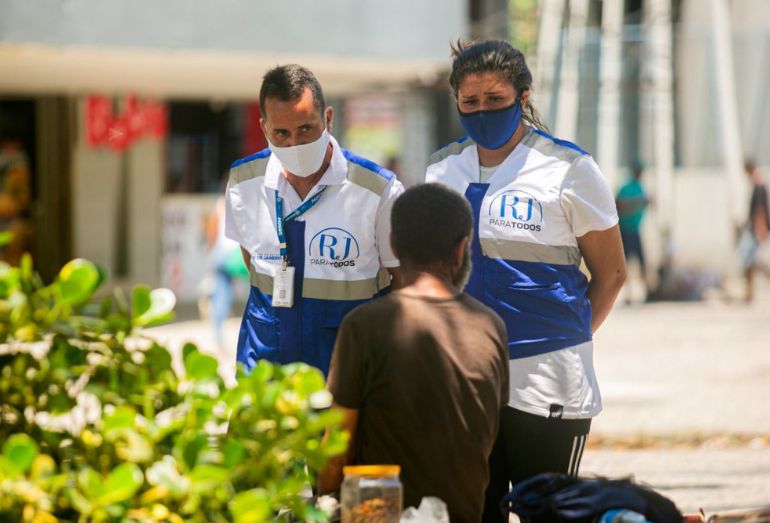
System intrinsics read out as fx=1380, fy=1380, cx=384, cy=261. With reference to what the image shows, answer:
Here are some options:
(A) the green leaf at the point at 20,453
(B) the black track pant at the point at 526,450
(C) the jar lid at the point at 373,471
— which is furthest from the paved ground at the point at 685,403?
(A) the green leaf at the point at 20,453

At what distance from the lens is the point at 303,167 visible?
4.21 meters

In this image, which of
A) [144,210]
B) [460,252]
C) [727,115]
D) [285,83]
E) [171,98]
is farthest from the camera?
[727,115]

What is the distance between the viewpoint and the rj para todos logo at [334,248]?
13.6 feet

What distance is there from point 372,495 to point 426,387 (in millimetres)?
324

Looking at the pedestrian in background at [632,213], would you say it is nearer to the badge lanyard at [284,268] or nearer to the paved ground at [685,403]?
the paved ground at [685,403]

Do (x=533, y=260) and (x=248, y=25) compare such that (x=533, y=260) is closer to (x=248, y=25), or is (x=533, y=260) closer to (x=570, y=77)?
(x=248, y=25)

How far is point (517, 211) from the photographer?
13.5 feet

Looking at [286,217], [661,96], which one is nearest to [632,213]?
[661,96]

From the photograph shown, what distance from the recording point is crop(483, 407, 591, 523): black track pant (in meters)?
4.14

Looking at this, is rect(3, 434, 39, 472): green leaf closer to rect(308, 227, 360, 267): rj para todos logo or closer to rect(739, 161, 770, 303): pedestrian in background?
rect(308, 227, 360, 267): rj para todos logo

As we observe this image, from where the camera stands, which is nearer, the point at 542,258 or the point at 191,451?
the point at 191,451

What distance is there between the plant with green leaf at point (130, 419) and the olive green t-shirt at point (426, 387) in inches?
19.6

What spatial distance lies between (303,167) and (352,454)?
3.51ft

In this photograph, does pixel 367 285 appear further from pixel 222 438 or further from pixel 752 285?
pixel 752 285
